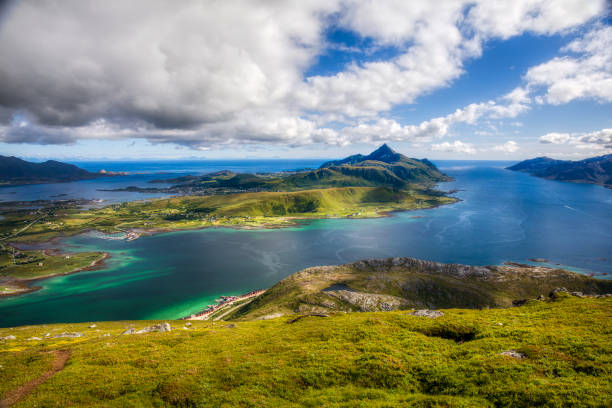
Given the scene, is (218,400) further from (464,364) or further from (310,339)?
(464,364)

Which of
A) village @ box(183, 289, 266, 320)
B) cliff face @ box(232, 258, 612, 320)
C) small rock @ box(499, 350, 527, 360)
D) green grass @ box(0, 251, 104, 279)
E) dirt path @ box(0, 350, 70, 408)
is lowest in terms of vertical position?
village @ box(183, 289, 266, 320)

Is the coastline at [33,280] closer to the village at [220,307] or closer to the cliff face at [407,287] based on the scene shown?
the village at [220,307]

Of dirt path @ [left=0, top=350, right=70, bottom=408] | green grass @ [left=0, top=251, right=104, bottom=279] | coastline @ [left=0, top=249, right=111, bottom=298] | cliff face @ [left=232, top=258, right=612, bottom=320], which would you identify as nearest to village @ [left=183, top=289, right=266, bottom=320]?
cliff face @ [left=232, top=258, right=612, bottom=320]

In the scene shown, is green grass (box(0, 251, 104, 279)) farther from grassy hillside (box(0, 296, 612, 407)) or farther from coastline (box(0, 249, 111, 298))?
grassy hillside (box(0, 296, 612, 407))

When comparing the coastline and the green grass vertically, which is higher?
the green grass

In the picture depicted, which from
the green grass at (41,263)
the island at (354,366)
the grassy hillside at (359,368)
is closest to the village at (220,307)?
the island at (354,366)

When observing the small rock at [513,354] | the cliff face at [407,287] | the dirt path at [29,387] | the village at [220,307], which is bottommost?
the village at [220,307]

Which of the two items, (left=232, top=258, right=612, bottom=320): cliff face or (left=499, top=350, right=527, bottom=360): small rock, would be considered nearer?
(left=499, top=350, right=527, bottom=360): small rock

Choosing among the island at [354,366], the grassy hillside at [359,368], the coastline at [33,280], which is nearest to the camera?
the grassy hillside at [359,368]
